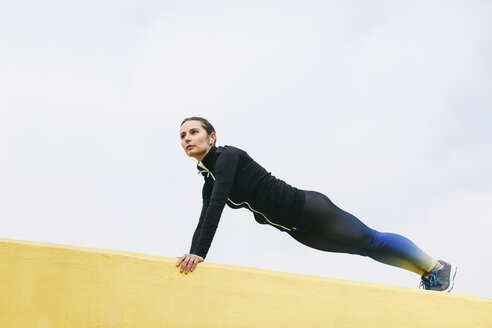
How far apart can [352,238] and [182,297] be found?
46.0 inches

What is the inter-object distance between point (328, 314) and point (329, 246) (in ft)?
2.35

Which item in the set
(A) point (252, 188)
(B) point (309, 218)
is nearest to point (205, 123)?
(A) point (252, 188)

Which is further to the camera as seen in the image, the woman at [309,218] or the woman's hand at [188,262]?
the woman at [309,218]

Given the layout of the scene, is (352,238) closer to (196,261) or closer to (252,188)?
(252,188)

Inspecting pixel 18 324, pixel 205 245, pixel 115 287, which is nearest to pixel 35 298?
pixel 18 324

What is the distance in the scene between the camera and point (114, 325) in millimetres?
2238

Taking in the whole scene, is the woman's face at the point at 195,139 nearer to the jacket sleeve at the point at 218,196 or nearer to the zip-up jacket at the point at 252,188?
the zip-up jacket at the point at 252,188

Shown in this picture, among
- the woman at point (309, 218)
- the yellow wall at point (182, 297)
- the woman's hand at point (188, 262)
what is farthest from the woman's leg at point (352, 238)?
the woman's hand at point (188, 262)

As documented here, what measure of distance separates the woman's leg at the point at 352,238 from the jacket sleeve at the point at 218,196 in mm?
488

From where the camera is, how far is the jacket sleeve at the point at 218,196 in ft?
8.62

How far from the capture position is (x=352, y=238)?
307 centimetres

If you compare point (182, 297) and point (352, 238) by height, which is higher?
point (352, 238)

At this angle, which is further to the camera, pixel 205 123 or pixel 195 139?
pixel 205 123

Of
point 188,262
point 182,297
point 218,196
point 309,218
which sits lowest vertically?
point 182,297
